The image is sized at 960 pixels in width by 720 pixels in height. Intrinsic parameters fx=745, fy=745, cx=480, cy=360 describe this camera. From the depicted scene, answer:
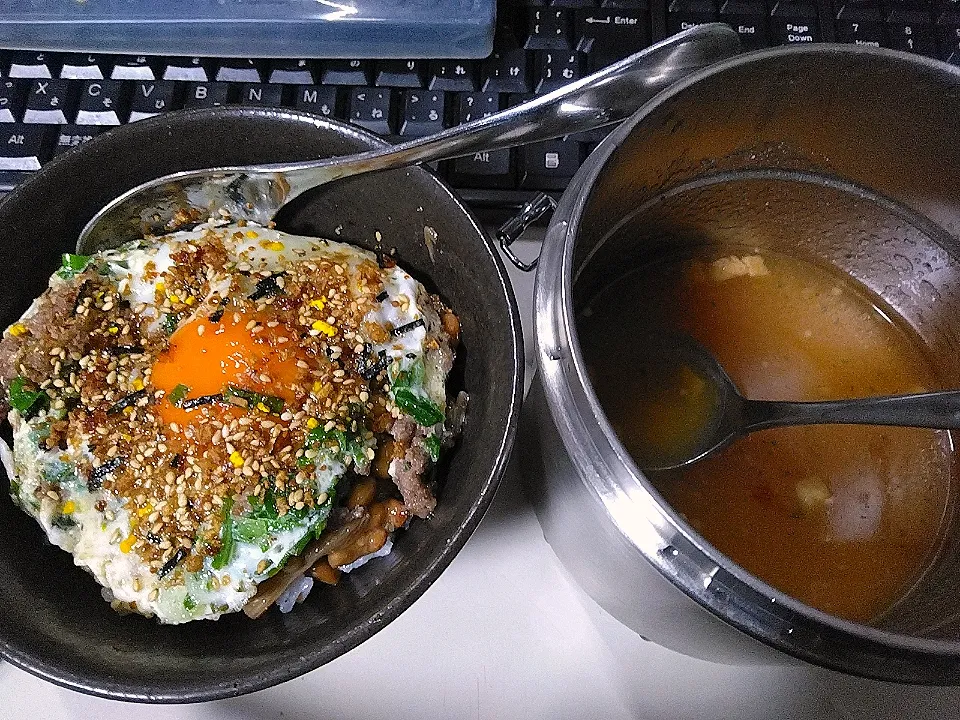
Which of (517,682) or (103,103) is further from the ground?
(103,103)

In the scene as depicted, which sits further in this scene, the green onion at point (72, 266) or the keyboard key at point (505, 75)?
the keyboard key at point (505, 75)

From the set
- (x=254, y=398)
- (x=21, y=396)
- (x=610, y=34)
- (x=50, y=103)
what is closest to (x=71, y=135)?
(x=50, y=103)

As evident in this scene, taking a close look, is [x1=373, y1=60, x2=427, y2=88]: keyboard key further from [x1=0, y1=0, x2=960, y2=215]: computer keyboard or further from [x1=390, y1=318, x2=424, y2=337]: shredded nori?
[x1=390, y1=318, x2=424, y2=337]: shredded nori

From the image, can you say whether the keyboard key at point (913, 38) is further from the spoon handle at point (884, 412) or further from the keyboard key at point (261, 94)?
the keyboard key at point (261, 94)

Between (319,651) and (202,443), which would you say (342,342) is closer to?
(202,443)

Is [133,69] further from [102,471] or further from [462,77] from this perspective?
[102,471]

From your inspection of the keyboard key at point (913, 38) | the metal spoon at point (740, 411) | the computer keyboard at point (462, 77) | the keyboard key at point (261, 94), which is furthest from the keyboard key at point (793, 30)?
the keyboard key at point (261, 94)

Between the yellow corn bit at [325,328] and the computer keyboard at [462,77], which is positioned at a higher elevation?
the computer keyboard at [462,77]
